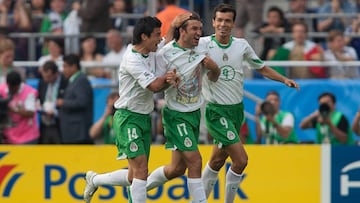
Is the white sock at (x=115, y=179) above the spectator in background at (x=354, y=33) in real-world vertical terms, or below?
below

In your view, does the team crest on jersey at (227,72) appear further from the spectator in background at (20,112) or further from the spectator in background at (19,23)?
the spectator in background at (19,23)

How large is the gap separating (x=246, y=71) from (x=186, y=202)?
328 cm

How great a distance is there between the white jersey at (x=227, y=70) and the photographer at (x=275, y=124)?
12.7 ft

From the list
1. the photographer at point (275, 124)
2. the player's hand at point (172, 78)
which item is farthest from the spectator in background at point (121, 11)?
the player's hand at point (172, 78)

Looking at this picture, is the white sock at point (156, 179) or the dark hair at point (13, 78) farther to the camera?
the dark hair at point (13, 78)

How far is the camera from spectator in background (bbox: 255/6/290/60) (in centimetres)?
2130

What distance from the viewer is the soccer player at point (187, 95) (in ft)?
50.5

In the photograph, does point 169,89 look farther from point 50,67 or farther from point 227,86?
point 50,67

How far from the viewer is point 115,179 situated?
1619cm

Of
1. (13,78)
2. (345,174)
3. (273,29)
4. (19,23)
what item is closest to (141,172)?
(345,174)

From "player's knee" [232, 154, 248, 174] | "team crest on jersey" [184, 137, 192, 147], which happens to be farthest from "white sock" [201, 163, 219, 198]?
"team crest on jersey" [184, 137, 192, 147]

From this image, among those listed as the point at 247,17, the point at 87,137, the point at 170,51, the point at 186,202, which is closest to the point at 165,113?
the point at 170,51

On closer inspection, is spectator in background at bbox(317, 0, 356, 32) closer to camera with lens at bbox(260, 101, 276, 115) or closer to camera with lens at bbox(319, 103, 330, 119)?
camera with lens at bbox(319, 103, 330, 119)

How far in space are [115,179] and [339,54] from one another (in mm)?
6066
